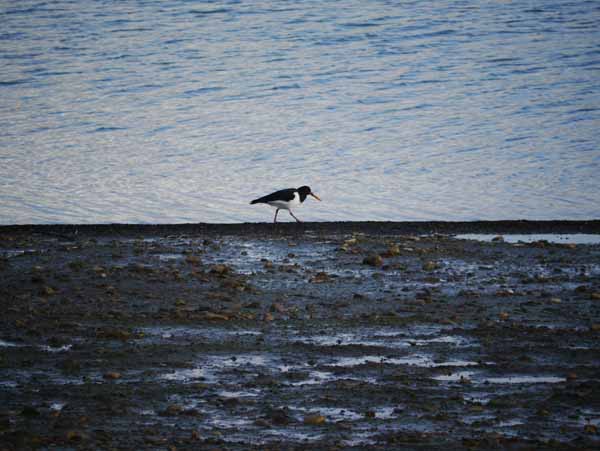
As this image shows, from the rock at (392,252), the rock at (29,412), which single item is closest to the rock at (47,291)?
the rock at (29,412)

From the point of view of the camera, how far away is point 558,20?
144ft

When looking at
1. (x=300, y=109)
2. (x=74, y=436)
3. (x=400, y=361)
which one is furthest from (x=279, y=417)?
(x=300, y=109)

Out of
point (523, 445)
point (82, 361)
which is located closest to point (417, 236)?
point (82, 361)

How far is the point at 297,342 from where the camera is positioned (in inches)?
387

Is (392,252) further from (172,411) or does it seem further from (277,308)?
(172,411)

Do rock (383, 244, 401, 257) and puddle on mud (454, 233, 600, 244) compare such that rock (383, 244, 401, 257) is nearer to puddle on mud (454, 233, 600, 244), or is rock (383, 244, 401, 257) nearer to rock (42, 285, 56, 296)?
puddle on mud (454, 233, 600, 244)

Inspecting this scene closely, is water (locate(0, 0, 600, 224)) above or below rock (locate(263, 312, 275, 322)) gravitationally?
above

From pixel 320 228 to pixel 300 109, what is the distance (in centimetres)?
1448

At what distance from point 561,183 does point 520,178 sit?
929mm

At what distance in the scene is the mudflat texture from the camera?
760 centimetres

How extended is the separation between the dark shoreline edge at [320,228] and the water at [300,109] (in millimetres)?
1127

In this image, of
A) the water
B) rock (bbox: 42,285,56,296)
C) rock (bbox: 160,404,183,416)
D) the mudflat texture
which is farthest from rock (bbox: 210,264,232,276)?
rock (bbox: 160,404,183,416)

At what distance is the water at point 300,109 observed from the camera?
19.4 m

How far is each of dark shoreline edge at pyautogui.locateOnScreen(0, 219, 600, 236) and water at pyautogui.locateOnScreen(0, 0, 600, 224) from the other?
1.13 meters
